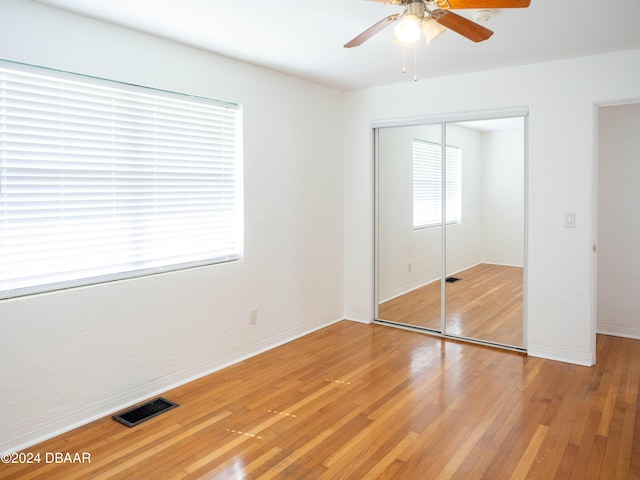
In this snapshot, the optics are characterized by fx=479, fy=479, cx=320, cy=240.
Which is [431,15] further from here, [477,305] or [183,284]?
[477,305]

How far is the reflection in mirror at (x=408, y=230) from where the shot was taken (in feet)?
15.5

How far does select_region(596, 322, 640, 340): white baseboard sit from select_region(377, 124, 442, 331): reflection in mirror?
5.28 ft

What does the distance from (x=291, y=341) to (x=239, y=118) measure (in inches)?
82.9

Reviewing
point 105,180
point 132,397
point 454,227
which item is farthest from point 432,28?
point 132,397

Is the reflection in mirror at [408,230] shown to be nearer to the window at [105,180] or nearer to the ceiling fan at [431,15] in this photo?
the window at [105,180]

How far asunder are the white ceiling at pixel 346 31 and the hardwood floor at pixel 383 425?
2.49 meters

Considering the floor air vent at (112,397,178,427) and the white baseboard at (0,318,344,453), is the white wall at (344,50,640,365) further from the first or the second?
the floor air vent at (112,397,178,427)

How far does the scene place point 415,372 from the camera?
3797 millimetres

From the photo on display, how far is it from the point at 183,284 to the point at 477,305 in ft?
9.08

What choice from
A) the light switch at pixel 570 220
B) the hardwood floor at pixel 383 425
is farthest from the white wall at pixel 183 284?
the light switch at pixel 570 220

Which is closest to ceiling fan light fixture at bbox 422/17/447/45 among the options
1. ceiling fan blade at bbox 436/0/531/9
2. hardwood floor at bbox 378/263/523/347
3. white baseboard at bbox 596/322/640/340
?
ceiling fan blade at bbox 436/0/531/9

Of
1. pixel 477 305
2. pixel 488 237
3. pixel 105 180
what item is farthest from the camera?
pixel 477 305

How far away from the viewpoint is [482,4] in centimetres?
203

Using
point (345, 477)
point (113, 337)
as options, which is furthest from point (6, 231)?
point (345, 477)
